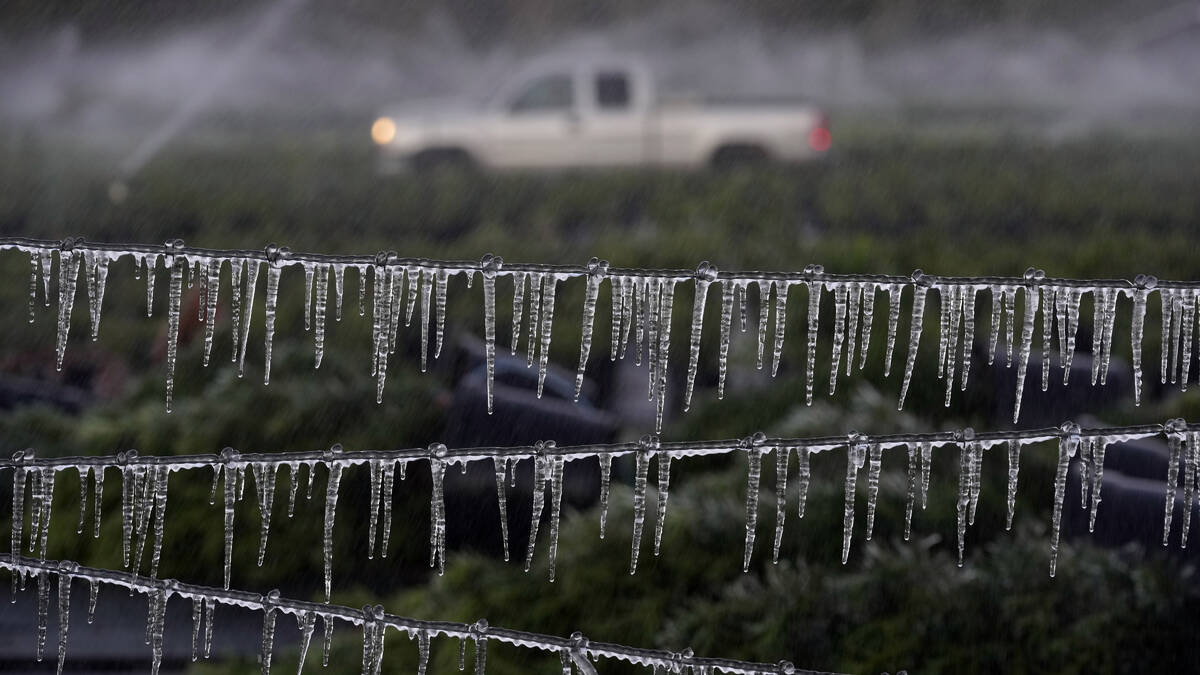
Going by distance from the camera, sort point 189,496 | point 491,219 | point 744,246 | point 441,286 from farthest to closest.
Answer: point 491,219 < point 744,246 < point 189,496 < point 441,286

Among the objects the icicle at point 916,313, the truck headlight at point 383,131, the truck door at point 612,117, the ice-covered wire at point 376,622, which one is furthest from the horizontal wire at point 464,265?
the truck headlight at point 383,131

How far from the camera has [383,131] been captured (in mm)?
8875

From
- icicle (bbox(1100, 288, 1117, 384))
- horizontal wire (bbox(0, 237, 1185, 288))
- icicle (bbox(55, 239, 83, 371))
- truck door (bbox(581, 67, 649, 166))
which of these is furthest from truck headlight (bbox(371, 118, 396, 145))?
icicle (bbox(1100, 288, 1117, 384))

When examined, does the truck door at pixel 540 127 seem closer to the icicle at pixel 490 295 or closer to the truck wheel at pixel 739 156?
the truck wheel at pixel 739 156

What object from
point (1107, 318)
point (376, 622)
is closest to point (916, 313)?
point (1107, 318)

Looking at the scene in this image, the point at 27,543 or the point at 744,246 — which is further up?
the point at 744,246

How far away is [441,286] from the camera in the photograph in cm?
208

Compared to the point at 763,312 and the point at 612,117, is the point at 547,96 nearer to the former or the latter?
the point at 612,117

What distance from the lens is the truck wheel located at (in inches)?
341

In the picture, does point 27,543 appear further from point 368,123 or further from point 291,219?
point 368,123

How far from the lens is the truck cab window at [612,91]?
323 inches

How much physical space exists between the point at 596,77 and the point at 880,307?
2823mm

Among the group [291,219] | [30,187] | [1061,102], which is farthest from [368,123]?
[1061,102]

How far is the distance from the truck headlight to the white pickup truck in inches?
0.5
